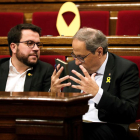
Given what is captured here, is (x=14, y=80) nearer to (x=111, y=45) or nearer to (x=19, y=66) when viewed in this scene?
(x=19, y=66)

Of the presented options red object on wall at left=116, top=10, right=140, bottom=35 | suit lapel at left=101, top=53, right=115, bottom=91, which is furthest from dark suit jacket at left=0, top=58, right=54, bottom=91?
red object on wall at left=116, top=10, right=140, bottom=35

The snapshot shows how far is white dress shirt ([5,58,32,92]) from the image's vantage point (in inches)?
36.0

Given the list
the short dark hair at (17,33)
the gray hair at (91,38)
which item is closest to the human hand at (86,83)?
the gray hair at (91,38)

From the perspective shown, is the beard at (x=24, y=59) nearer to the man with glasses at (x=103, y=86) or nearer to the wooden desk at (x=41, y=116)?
the man with glasses at (x=103, y=86)

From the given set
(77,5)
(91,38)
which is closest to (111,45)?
(91,38)

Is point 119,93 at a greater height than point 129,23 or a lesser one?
lesser

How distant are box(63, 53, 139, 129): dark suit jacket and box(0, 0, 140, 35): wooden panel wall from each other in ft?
1.83

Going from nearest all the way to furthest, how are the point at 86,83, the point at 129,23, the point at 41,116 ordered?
1. the point at 41,116
2. the point at 86,83
3. the point at 129,23

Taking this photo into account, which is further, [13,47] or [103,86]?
[13,47]

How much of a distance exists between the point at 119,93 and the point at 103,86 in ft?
0.15

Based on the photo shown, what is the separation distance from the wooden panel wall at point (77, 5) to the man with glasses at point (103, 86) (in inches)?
20.6

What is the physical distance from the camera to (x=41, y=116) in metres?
0.43

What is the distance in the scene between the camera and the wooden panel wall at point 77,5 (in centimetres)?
128

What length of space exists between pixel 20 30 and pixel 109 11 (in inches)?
19.0
